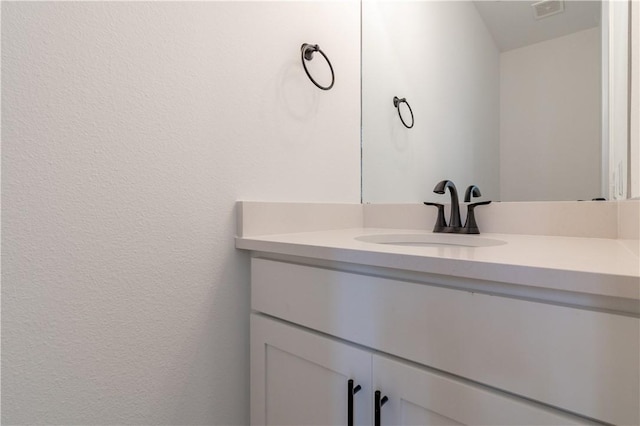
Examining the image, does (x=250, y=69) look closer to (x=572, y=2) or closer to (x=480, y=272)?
(x=480, y=272)

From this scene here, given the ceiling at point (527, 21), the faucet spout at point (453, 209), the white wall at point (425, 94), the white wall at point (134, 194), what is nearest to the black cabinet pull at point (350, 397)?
the white wall at point (134, 194)

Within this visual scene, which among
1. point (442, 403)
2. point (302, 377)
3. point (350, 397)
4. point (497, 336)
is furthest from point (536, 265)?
point (302, 377)

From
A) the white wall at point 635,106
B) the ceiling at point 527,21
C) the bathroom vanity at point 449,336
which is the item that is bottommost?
Answer: the bathroom vanity at point 449,336

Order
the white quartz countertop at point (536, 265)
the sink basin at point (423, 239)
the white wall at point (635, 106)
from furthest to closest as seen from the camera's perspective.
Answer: the sink basin at point (423, 239), the white wall at point (635, 106), the white quartz countertop at point (536, 265)

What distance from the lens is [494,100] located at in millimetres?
1152

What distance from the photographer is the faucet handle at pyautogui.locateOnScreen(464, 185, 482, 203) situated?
110 cm

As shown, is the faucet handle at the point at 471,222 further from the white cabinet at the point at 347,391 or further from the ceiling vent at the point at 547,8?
the ceiling vent at the point at 547,8

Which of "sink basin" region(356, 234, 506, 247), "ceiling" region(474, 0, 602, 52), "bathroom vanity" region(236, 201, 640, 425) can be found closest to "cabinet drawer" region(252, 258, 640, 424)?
"bathroom vanity" region(236, 201, 640, 425)

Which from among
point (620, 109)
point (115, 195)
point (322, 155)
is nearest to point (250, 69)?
point (322, 155)

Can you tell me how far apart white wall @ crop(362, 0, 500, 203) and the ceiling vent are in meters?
0.16

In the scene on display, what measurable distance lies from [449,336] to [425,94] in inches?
45.9

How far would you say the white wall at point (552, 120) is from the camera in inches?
38.6

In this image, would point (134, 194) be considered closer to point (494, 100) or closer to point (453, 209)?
point (453, 209)

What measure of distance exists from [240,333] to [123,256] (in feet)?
1.24
